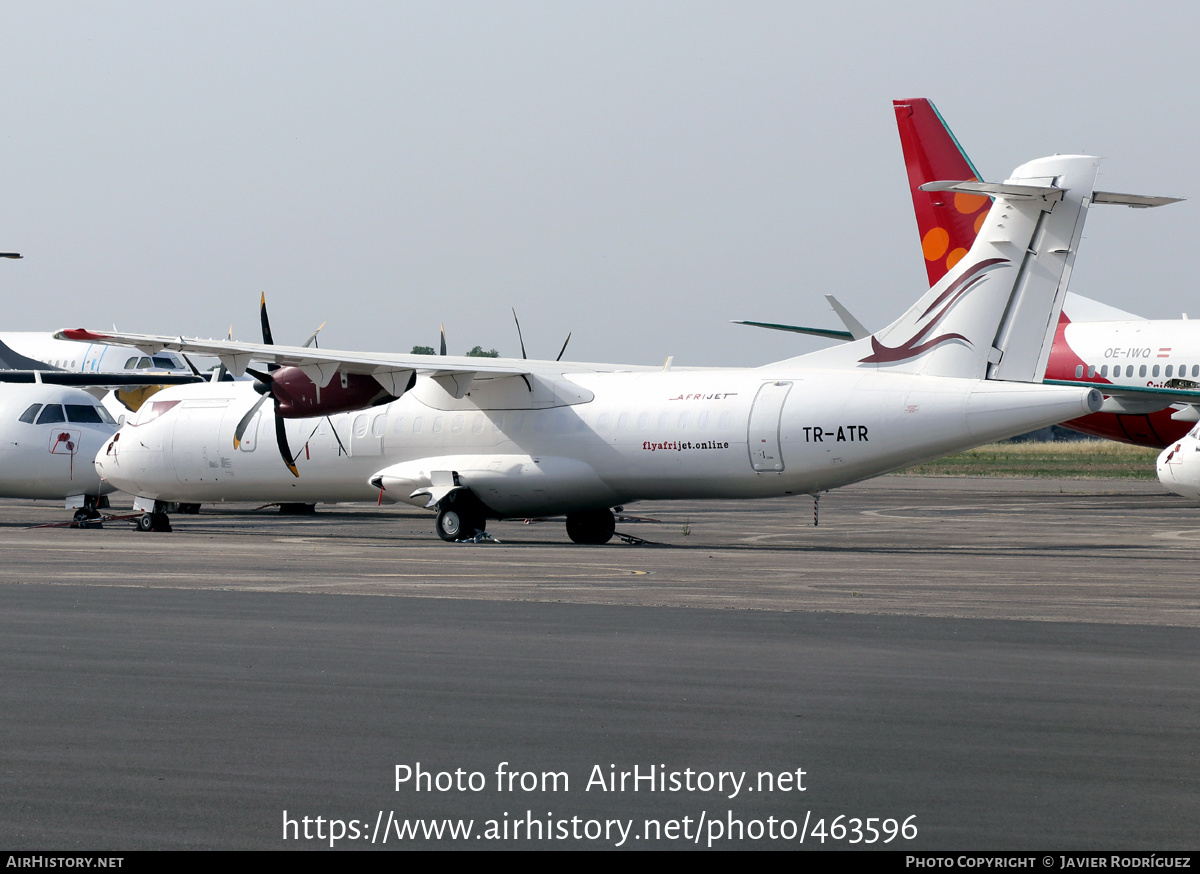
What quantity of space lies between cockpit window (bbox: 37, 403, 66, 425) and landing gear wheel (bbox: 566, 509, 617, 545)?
1135cm

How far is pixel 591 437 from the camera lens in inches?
902

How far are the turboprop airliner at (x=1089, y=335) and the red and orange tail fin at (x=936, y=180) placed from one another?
25 mm

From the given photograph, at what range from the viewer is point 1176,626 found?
40.0 feet

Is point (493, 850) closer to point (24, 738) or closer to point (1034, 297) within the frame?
point (24, 738)

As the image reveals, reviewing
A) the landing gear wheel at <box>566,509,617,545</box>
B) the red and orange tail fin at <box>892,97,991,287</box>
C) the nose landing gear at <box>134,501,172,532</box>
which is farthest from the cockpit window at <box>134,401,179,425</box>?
the red and orange tail fin at <box>892,97,991,287</box>

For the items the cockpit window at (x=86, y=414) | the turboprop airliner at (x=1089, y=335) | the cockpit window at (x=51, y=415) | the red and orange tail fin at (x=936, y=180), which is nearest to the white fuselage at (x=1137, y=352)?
the turboprop airliner at (x=1089, y=335)

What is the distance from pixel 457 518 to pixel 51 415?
9.87 m

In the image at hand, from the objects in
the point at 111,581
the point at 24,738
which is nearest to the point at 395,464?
the point at 111,581

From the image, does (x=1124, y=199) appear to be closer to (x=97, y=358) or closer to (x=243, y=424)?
(x=243, y=424)

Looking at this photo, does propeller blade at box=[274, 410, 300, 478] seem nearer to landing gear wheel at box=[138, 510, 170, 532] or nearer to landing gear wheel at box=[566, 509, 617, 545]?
landing gear wheel at box=[138, 510, 170, 532]

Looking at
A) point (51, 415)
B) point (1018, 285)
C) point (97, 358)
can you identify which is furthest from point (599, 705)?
point (97, 358)

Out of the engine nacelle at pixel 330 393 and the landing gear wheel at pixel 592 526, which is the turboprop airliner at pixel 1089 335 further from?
the engine nacelle at pixel 330 393

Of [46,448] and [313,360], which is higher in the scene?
[313,360]

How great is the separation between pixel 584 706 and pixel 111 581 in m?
9.34
